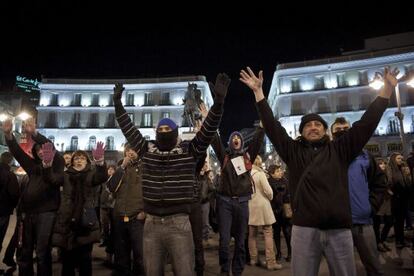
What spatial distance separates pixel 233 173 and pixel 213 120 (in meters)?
2.11

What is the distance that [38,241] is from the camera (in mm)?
4551

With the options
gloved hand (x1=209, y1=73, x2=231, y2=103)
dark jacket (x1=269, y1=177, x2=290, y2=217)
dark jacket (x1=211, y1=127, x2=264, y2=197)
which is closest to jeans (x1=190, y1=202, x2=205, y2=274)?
dark jacket (x1=211, y1=127, x2=264, y2=197)

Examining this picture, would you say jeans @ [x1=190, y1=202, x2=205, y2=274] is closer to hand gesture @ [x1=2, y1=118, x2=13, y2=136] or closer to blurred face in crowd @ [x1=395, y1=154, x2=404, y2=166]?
hand gesture @ [x1=2, y1=118, x2=13, y2=136]

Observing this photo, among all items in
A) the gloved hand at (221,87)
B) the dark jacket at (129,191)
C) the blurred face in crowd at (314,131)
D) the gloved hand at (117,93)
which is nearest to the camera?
the blurred face in crowd at (314,131)

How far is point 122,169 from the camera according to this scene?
5395 millimetres

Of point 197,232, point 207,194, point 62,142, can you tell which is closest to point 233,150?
point 197,232

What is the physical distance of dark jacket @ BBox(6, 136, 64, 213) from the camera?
184 inches

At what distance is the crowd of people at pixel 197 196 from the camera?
2871 millimetres

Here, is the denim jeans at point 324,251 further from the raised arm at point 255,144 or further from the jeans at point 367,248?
the raised arm at point 255,144

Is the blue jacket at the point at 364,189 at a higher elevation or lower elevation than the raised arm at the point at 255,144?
lower

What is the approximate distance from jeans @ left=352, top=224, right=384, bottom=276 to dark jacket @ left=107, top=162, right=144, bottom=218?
2910 millimetres

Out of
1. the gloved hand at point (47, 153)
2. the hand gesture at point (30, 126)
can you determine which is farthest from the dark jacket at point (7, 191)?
the gloved hand at point (47, 153)

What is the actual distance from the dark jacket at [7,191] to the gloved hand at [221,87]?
435 centimetres

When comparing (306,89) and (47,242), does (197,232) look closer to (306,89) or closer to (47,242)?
(47,242)
